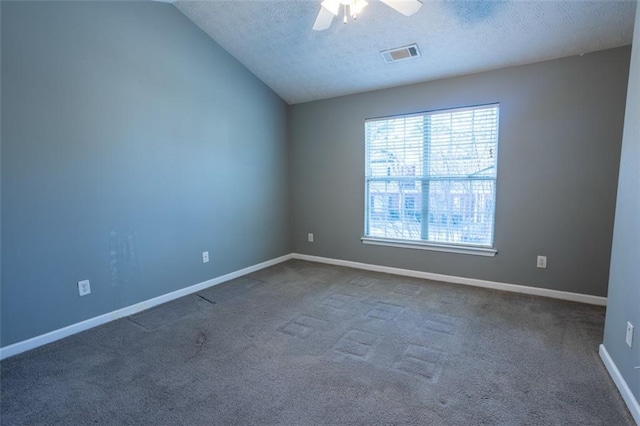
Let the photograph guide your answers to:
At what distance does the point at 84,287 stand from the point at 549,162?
4.38 metres

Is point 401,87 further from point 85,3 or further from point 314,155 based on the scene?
point 85,3

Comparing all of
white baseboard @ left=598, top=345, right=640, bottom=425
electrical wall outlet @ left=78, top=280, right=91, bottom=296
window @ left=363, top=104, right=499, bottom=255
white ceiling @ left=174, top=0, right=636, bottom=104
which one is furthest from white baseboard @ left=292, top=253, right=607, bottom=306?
electrical wall outlet @ left=78, top=280, right=91, bottom=296

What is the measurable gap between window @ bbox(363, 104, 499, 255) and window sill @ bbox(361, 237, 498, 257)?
1cm

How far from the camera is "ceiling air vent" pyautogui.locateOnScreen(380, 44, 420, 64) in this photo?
305cm

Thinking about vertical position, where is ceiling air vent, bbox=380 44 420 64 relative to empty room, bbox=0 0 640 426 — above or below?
above

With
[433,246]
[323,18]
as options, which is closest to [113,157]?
[323,18]

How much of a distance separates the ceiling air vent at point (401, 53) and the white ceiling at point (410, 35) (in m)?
0.05

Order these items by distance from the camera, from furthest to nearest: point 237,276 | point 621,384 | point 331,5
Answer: point 237,276
point 331,5
point 621,384

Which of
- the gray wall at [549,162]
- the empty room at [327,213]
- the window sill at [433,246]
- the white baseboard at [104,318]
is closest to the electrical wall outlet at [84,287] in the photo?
the empty room at [327,213]

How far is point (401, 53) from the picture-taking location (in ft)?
10.3

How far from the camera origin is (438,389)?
5.77 feet

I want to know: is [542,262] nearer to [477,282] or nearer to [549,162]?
[477,282]

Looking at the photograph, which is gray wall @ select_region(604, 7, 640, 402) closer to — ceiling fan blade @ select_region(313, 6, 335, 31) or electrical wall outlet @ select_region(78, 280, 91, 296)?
ceiling fan blade @ select_region(313, 6, 335, 31)

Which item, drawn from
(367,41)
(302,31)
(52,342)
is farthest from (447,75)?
(52,342)
